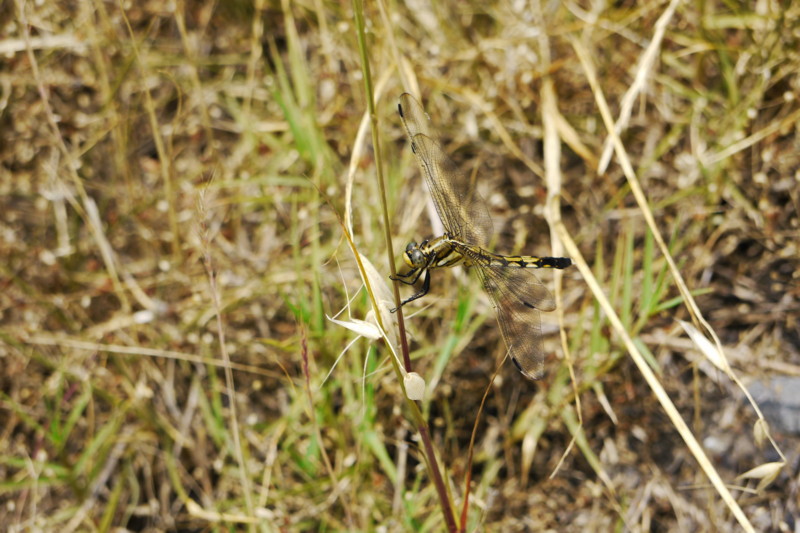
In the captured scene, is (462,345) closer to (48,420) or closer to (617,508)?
(617,508)

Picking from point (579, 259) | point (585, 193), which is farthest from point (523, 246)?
point (579, 259)

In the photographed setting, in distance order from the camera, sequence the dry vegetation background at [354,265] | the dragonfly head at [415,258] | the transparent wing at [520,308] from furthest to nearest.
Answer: the dry vegetation background at [354,265] → the dragonfly head at [415,258] → the transparent wing at [520,308]

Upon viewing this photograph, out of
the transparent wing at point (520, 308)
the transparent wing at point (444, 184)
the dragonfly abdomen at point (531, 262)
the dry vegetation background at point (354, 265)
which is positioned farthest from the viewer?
the dry vegetation background at point (354, 265)

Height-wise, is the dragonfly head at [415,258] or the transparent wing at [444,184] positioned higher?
the transparent wing at [444,184]

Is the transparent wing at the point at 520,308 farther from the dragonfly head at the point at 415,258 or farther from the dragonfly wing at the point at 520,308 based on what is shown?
the dragonfly head at the point at 415,258


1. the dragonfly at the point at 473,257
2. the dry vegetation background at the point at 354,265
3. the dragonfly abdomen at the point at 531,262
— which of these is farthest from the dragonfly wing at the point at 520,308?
the dry vegetation background at the point at 354,265

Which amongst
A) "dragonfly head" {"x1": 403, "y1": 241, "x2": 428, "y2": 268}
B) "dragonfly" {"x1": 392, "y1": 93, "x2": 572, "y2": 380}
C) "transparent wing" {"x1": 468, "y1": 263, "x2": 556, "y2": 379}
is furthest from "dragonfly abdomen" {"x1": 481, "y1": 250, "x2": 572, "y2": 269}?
"dragonfly head" {"x1": 403, "y1": 241, "x2": 428, "y2": 268}

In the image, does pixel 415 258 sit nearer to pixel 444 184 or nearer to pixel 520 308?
pixel 444 184
